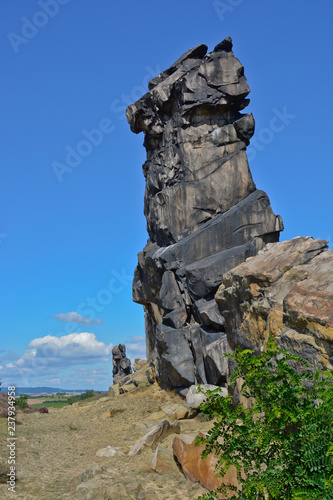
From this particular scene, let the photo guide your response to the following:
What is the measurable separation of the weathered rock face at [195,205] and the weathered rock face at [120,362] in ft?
67.8

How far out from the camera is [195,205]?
33375 millimetres

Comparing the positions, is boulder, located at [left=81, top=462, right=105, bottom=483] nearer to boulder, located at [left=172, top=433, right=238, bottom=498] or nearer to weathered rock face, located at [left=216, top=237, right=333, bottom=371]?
boulder, located at [left=172, top=433, right=238, bottom=498]

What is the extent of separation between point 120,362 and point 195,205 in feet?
109

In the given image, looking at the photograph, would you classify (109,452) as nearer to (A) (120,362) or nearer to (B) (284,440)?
(B) (284,440)

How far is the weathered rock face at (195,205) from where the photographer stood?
93.9ft

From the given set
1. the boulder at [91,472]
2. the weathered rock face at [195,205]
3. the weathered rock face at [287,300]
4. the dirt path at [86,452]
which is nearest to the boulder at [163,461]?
the dirt path at [86,452]

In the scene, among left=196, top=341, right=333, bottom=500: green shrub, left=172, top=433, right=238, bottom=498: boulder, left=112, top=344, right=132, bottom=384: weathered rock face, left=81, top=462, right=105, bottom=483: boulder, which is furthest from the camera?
left=112, top=344, right=132, bottom=384: weathered rock face

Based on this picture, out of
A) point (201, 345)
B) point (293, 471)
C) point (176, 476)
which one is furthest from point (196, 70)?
point (293, 471)

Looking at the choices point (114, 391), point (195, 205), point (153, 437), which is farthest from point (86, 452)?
point (114, 391)

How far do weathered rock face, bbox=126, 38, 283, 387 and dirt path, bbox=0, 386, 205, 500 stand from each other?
4.33 m

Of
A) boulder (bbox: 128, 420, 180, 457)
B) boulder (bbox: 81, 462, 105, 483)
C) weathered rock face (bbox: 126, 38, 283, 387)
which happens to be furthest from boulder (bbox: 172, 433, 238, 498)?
weathered rock face (bbox: 126, 38, 283, 387)

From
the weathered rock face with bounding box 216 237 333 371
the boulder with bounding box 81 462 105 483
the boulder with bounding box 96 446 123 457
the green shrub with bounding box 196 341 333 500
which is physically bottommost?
the boulder with bounding box 81 462 105 483

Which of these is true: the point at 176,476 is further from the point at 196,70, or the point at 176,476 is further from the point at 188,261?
the point at 196,70

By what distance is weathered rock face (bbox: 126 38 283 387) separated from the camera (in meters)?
28.6
